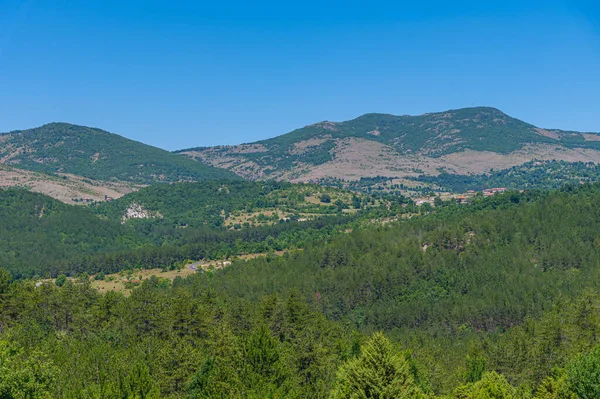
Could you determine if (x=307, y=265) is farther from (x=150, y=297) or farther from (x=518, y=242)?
(x=150, y=297)

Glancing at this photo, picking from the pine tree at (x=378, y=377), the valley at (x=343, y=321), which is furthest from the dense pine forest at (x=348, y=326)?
the valley at (x=343, y=321)

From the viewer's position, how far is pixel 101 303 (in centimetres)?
9556

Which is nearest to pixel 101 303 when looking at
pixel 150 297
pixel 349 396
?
pixel 150 297

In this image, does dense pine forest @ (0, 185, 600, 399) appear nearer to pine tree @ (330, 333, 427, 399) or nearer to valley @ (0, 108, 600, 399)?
pine tree @ (330, 333, 427, 399)

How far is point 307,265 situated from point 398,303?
135ft

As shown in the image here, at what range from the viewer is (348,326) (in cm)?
13025

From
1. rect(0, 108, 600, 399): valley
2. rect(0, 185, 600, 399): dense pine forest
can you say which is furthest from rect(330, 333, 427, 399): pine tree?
rect(0, 108, 600, 399): valley

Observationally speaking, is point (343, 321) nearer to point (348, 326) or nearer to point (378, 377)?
point (348, 326)

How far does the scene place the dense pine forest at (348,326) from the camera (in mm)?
54656

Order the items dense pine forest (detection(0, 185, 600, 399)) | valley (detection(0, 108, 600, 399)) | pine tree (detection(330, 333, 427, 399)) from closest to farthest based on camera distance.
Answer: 1. pine tree (detection(330, 333, 427, 399))
2. dense pine forest (detection(0, 185, 600, 399))
3. valley (detection(0, 108, 600, 399))

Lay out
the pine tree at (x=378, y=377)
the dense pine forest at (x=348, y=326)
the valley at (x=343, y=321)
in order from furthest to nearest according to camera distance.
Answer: the valley at (x=343, y=321) < the dense pine forest at (x=348, y=326) < the pine tree at (x=378, y=377)

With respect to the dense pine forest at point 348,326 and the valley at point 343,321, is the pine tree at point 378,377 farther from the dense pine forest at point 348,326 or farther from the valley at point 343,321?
the valley at point 343,321

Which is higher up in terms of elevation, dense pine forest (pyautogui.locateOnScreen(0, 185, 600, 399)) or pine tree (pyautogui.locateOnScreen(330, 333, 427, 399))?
pine tree (pyautogui.locateOnScreen(330, 333, 427, 399))

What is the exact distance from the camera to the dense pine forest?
179 ft
